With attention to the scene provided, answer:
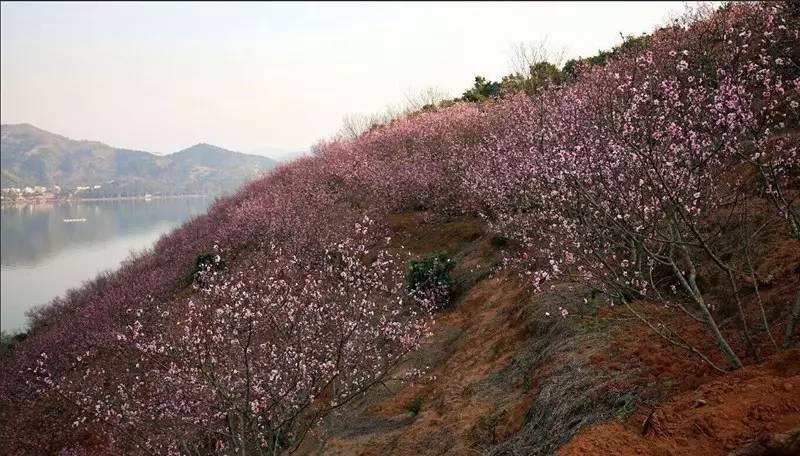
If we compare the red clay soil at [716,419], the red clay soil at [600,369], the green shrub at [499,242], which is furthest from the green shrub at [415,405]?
the green shrub at [499,242]

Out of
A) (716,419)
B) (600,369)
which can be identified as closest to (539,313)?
(600,369)

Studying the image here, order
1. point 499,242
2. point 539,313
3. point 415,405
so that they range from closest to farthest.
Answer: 1. point 415,405
2. point 539,313
3. point 499,242

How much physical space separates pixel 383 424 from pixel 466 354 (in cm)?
286

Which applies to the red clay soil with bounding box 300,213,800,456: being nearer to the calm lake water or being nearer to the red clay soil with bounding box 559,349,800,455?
the red clay soil with bounding box 559,349,800,455

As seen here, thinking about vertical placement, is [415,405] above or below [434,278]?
below

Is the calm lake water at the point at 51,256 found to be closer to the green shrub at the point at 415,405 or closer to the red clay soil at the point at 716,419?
the green shrub at the point at 415,405

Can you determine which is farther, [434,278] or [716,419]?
[434,278]

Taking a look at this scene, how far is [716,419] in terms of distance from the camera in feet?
17.9

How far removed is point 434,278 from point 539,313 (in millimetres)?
6367

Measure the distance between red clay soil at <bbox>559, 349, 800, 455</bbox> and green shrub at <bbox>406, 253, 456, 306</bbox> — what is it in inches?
479

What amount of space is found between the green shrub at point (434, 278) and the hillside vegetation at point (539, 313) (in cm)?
8

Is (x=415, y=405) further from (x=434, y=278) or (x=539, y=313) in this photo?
(x=434, y=278)

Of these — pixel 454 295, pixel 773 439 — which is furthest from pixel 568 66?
pixel 773 439

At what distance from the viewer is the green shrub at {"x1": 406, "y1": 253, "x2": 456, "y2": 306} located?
18.8 meters
